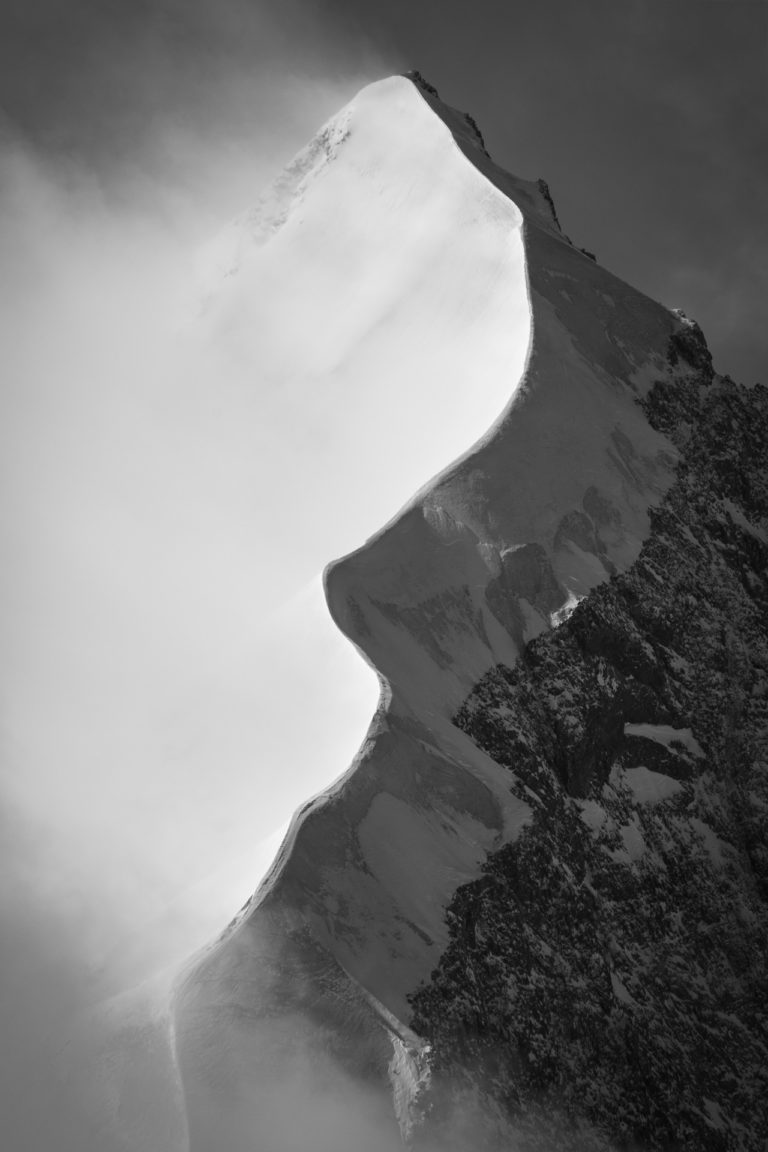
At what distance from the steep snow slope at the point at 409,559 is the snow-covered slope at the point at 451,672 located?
11cm

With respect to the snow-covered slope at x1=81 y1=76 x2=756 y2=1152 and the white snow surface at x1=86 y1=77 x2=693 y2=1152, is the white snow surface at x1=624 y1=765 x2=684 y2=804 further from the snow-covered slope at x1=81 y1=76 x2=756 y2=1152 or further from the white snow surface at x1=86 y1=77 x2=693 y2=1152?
the white snow surface at x1=86 y1=77 x2=693 y2=1152

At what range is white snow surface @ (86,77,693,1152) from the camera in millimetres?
48344

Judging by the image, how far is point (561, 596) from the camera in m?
66.4

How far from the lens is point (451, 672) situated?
60562 mm

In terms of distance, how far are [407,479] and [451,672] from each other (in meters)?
16.6

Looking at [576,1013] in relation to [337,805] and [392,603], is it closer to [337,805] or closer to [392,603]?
[337,805]

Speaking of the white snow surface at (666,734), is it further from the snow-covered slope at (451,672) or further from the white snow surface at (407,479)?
the white snow surface at (407,479)

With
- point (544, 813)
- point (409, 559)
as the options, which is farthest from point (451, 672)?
point (544, 813)

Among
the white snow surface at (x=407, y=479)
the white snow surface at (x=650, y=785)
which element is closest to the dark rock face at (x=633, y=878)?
the white snow surface at (x=650, y=785)

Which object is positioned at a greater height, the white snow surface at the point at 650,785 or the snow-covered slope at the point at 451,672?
the snow-covered slope at the point at 451,672

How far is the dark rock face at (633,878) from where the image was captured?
5081 cm

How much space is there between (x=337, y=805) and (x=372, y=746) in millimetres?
2763

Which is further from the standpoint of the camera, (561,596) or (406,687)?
(561,596)

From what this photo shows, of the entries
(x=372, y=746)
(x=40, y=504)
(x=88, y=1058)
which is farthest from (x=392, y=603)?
(x=40, y=504)
